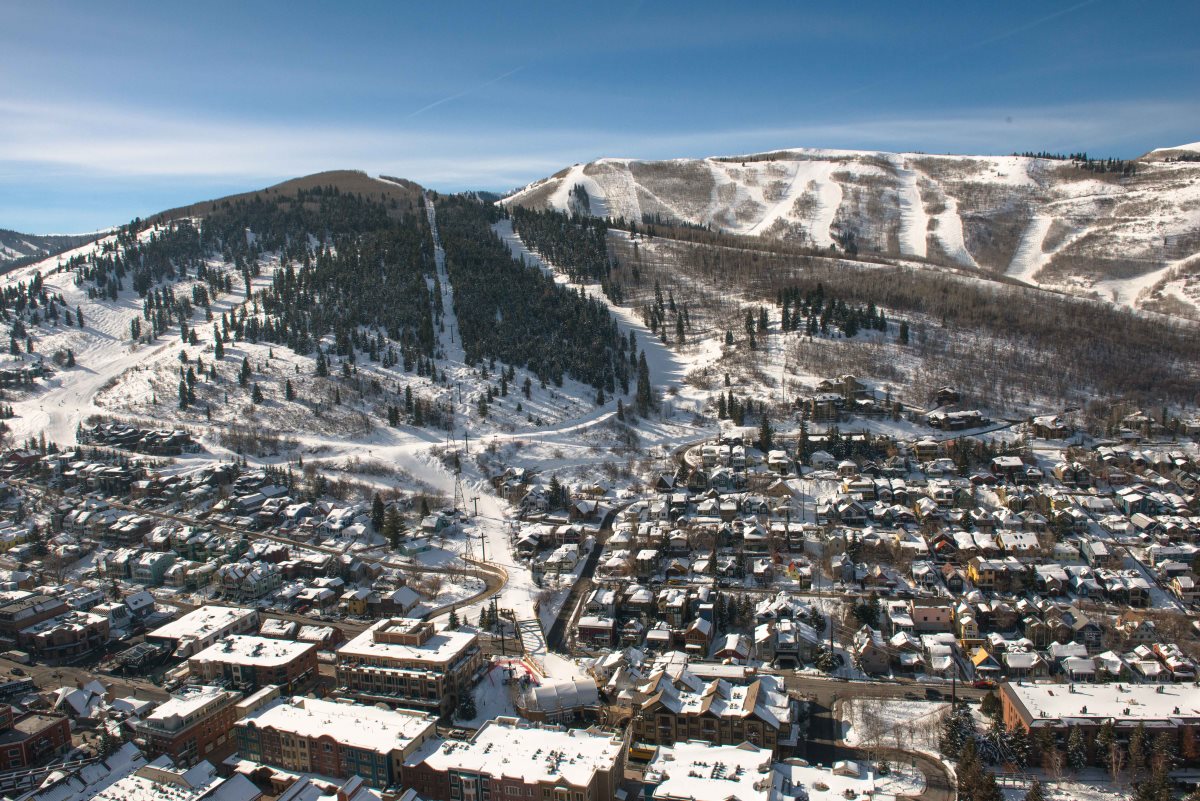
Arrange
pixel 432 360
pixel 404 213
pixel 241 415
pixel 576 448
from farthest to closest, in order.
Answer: pixel 404 213
pixel 432 360
pixel 241 415
pixel 576 448

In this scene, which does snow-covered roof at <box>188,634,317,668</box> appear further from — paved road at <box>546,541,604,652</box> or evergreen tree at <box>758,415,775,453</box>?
evergreen tree at <box>758,415,775,453</box>

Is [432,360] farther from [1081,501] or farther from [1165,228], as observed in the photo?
[1165,228]

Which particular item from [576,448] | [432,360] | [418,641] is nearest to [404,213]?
[432,360]

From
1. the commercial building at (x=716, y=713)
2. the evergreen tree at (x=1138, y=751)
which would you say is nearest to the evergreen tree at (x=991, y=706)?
the evergreen tree at (x=1138, y=751)

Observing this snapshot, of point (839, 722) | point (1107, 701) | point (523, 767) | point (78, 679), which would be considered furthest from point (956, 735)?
point (78, 679)

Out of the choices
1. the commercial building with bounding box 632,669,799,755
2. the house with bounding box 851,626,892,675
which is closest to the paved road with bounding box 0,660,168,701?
the commercial building with bounding box 632,669,799,755

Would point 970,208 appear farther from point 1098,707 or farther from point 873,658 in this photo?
point 1098,707
